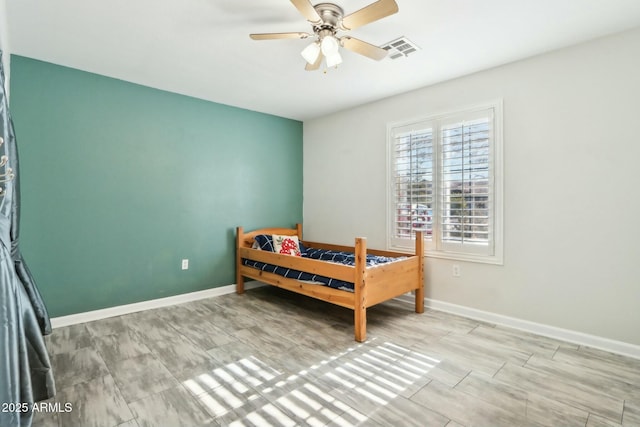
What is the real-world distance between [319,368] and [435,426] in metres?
0.83

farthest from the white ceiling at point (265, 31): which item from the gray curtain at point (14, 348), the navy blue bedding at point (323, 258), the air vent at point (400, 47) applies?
the navy blue bedding at point (323, 258)

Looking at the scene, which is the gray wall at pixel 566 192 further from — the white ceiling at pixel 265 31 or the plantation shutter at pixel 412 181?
the plantation shutter at pixel 412 181

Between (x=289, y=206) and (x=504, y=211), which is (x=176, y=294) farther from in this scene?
(x=504, y=211)

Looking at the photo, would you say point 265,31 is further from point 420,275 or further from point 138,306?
point 138,306

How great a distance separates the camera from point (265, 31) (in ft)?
8.00

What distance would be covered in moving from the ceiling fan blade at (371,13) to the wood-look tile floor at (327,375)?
7.22ft

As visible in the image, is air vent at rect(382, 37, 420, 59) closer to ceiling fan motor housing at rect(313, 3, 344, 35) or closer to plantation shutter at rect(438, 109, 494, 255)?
ceiling fan motor housing at rect(313, 3, 344, 35)

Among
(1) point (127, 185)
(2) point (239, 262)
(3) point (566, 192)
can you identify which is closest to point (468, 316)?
(3) point (566, 192)

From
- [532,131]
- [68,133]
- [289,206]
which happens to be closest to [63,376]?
[68,133]

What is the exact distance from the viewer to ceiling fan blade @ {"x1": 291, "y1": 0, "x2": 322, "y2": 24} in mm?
1768

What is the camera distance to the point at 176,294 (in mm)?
3697

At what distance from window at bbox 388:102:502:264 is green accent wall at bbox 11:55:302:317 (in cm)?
185

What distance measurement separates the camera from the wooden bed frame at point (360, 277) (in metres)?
2.68

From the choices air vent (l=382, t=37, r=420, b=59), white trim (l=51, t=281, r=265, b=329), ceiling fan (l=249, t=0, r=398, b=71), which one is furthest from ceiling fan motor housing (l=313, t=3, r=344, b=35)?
white trim (l=51, t=281, r=265, b=329)
